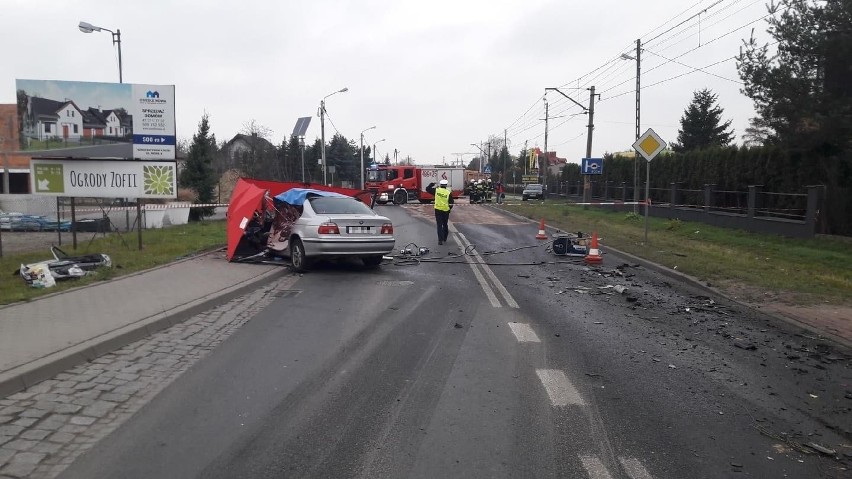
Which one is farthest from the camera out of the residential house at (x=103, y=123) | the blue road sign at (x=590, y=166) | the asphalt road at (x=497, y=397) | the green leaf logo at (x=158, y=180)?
the blue road sign at (x=590, y=166)

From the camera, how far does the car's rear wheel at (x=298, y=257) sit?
12914mm

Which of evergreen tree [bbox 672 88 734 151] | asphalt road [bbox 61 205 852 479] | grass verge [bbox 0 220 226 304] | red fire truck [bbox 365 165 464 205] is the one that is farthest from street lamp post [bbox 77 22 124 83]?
evergreen tree [bbox 672 88 734 151]

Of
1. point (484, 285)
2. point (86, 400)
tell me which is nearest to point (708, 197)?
point (484, 285)

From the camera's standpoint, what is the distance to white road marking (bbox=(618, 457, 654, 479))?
406 centimetres

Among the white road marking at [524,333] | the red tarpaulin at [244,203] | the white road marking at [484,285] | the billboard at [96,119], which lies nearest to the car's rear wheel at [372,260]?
the white road marking at [484,285]

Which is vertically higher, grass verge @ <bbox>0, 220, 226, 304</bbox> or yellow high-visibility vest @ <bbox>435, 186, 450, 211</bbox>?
yellow high-visibility vest @ <bbox>435, 186, 450, 211</bbox>

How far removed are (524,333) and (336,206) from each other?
663cm

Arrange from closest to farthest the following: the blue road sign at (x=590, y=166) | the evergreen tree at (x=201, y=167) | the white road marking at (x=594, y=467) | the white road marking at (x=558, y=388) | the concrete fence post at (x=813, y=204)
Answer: the white road marking at (x=594, y=467)
the white road marking at (x=558, y=388)
the concrete fence post at (x=813, y=204)
the blue road sign at (x=590, y=166)
the evergreen tree at (x=201, y=167)

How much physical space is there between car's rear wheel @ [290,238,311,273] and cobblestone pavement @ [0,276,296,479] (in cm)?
486

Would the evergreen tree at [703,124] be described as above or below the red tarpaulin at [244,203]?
above

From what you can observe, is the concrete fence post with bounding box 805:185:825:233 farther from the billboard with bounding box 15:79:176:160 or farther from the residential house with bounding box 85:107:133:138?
the residential house with bounding box 85:107:133:138

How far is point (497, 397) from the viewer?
18.2ft

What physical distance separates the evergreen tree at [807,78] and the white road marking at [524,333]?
1318 cm

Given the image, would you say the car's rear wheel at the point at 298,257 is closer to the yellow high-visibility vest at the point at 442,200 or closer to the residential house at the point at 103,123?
the residential house at the point at 103,123
